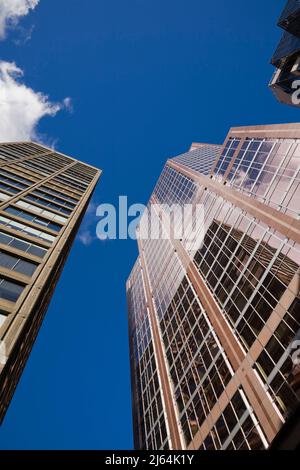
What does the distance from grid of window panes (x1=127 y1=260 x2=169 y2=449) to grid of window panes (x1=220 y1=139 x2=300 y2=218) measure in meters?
27.7

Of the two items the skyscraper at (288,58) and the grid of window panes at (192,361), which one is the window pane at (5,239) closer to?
the grid of window panes at (192,361)

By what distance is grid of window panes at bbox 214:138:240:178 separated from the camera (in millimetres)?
46750

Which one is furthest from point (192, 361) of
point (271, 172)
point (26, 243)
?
point (271, 172)

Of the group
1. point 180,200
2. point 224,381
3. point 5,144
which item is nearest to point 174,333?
point 224,381

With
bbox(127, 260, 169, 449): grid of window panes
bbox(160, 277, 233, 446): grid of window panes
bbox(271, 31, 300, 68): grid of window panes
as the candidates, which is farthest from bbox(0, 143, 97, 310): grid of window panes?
bbox(271, 31, 300, 68): grid of window panes

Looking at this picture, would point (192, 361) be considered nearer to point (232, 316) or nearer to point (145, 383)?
point (232, 316)


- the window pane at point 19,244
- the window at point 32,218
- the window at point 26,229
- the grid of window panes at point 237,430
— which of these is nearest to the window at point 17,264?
the window pane at point 19,244

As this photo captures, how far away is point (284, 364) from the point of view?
21.1 m

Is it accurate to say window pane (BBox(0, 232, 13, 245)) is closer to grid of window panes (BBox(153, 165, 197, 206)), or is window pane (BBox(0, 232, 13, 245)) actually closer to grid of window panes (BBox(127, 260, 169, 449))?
grid of window panes (BBox(127, 260, 169, 449))

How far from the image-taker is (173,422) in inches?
1289

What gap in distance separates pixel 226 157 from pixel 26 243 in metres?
34.3

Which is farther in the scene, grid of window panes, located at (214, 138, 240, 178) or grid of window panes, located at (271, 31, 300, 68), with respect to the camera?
grid of window panes, located at (214, 138, 240, 178)
